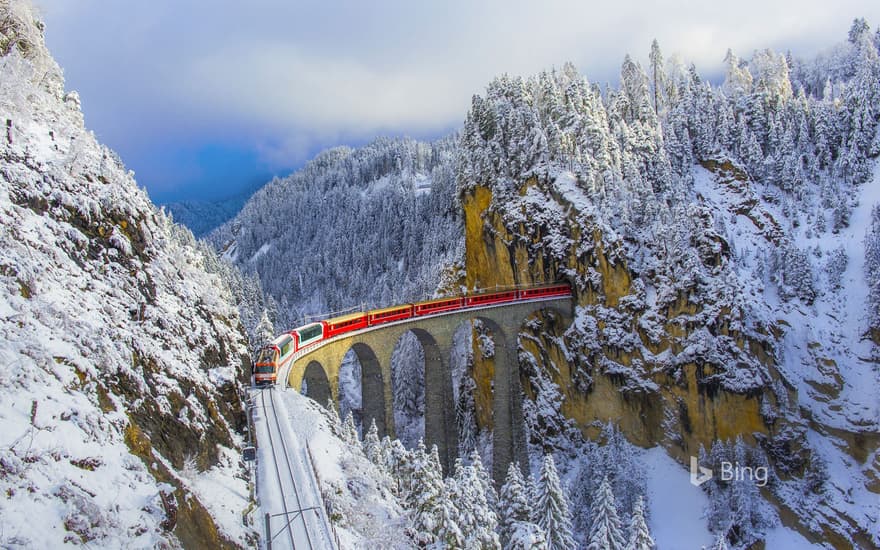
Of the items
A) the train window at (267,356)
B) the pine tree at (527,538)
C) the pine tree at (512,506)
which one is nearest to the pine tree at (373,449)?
the pine tree at (512,506)

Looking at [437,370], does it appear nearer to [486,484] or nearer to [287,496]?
[486,484]

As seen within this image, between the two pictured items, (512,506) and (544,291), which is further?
(544,291)

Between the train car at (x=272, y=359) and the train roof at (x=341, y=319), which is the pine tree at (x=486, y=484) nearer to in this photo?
the train car at (x=272, y=359)

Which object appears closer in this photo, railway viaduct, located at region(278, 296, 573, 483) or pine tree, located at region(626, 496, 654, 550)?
pine tree, located at region(626, 496, 654, 550)

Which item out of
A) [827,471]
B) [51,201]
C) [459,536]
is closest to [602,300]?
[827,471]

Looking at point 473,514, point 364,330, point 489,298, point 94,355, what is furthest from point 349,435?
point 489,298

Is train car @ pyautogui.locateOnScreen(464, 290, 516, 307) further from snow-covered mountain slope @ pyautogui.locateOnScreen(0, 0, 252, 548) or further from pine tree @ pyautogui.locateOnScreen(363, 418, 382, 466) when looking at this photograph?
snow-covered mountain slope @ pyautogui.locateOnScreen(0, 0, 252, 548)

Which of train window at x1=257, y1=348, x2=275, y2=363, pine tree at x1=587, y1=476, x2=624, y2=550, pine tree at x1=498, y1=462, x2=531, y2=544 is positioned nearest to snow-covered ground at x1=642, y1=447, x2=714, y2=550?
pine tree at x1=587, y1=476, x2=624, y2=550

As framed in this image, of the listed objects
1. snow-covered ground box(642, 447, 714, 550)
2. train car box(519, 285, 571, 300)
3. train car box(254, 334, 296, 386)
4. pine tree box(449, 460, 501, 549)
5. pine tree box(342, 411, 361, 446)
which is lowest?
snow-covered ground box(642, 447, 714, 550)
